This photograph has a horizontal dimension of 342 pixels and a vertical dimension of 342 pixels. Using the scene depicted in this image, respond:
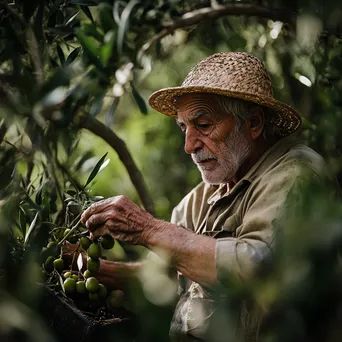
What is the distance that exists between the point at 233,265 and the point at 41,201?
708 mm

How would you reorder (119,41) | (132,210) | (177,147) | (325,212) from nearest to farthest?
(325,212) → (119,41) → (132,210) → (177,147)

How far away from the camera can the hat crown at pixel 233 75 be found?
283 centimetres

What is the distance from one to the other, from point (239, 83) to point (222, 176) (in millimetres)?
387

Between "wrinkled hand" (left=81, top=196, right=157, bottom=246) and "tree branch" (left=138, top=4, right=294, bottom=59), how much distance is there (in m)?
0.65

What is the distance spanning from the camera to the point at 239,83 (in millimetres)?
2828

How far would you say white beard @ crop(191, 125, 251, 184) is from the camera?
9.56 feet

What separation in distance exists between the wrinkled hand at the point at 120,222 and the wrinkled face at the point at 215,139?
1.53 feet

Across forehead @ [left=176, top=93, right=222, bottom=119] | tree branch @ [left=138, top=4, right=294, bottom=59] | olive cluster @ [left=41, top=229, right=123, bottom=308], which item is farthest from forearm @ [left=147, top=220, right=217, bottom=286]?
tree branch @ [left=138, top=4, right=294, bottom=59]

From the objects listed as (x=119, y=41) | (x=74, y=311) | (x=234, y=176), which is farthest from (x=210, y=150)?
(x=119, y=41)

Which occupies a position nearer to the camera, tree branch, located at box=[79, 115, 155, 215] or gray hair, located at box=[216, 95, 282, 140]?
gray hair, located at box=[216, 95, 282, 140]

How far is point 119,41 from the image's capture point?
189 cm

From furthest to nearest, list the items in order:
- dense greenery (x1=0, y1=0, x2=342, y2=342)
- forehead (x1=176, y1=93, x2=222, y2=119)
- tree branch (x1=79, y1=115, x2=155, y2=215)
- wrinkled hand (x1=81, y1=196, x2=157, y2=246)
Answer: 1. tree branch (x1=79, y1=115, x2=155, y2=215)
2. forehead (x1=176, y1=93, x2=222, y2=119)
3. wrinkled hand (x1=81, y1=196, x2=157, y2=246)
4. dense greenery (x1=0, y1=0, x2=342, y2=342)

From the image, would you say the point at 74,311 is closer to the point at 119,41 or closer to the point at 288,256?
the point at 119,41

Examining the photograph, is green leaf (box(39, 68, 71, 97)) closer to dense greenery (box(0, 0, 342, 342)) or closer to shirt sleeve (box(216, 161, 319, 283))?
dense greenery (box(0, 0, 342, 342))
